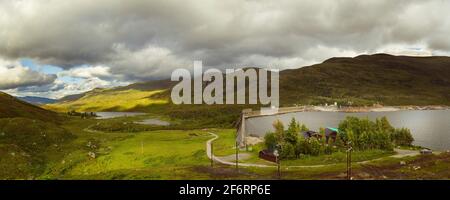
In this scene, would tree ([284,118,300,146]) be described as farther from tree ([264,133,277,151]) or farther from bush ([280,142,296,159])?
bush ([280,142,296,159])

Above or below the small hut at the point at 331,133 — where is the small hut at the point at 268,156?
below

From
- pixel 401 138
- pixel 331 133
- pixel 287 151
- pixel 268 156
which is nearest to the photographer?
pixel 268 156

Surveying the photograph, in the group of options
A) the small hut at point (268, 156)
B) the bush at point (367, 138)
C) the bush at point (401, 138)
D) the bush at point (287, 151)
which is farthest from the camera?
the bush at point (401, 138)

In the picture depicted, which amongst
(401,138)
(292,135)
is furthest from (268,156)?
(401,138)

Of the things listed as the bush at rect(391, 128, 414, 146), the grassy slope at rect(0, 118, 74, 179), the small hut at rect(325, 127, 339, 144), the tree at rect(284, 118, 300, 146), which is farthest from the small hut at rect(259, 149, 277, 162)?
the grassy slope at rect(0, 118, 74, 179)

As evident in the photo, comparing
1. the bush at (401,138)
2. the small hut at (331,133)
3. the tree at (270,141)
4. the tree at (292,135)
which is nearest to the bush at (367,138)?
the small hut at (331,133)

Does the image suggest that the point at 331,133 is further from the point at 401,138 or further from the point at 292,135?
the point at 401,138

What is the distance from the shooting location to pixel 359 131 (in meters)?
122

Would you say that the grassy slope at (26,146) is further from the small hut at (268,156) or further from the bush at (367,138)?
the bush at (367,138)

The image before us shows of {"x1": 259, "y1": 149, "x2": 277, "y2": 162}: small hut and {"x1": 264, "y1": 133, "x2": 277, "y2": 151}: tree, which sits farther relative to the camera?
{"x1": 264, "y1": 133, "x2": 277, "y2": 151}: tree

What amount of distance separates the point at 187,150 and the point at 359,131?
57146mm

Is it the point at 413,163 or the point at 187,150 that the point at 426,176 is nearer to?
the point at 413,163
